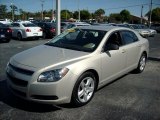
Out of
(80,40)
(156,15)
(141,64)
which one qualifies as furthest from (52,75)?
(156,15)

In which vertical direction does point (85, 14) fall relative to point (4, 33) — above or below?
above

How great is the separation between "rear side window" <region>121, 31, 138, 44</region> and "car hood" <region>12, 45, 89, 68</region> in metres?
1.78

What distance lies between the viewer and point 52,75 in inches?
166

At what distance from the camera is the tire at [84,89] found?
4507 mm

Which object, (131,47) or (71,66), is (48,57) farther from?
(131,47)

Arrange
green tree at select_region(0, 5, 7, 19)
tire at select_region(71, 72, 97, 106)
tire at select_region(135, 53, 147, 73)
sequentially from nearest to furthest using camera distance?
1. tire at select_region(71, 72, 97, 106)
2. tire at select_region(135, 53, 147, 73)
3. green tree at select_region(0, 5, 7, 19)

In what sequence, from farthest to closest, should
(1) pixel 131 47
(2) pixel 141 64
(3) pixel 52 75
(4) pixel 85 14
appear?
(4) pixel 85 14
(2) pixel 141 64
(1) pixel 131 47
(3) pixel 52 75

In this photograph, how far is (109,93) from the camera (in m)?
5.57

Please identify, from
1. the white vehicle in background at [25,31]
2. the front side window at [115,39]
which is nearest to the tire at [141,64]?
the front side window at [115,39]

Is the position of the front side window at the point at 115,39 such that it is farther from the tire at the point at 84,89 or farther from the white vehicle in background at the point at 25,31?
the white vehicle in background at the point at 25,31

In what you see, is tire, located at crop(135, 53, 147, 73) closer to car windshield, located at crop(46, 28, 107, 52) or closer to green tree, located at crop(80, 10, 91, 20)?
car windshield, located at crop(46, 28, 107, 52)

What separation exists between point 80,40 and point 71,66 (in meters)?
1.39

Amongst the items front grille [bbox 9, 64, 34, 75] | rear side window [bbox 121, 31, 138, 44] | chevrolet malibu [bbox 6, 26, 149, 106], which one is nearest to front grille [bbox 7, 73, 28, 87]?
chevrolet malibu [bbox 6, 26, 149, 106]

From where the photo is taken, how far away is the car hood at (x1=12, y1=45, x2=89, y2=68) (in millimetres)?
4422
